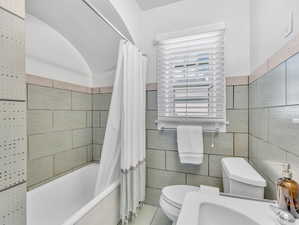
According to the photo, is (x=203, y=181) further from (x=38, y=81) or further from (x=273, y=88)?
(x=38, y=81)

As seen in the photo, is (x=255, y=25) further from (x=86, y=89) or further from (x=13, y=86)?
(x=86, y=89)

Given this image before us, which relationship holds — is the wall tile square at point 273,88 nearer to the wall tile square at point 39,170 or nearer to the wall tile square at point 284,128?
the wall tile square at point 284,128

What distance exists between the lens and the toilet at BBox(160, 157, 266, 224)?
1.03 m

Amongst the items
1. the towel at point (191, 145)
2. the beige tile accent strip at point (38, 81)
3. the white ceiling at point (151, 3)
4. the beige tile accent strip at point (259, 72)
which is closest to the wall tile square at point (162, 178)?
the towel at point (191, 145)

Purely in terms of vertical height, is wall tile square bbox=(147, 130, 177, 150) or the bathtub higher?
wall tile square bbox=(147, 130, 177, 150)

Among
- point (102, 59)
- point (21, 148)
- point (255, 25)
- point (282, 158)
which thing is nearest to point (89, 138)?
point (102, 59)

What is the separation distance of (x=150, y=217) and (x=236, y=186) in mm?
1129

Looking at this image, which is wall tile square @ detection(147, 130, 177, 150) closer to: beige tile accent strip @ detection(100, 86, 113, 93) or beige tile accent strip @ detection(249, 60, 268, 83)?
beige tile accent strip @ detection(100, 86, 113, 93)

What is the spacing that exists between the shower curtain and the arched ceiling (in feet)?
1.40

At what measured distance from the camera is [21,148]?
0.75 m

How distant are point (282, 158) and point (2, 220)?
4.47 feet

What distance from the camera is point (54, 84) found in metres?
1.82

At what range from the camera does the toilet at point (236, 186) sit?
40.7 inches

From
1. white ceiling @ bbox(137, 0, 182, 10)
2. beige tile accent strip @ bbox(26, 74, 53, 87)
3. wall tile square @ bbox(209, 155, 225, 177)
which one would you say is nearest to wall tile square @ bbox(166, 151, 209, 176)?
wall tile square @ bbox(209, 155, 225, 177)
